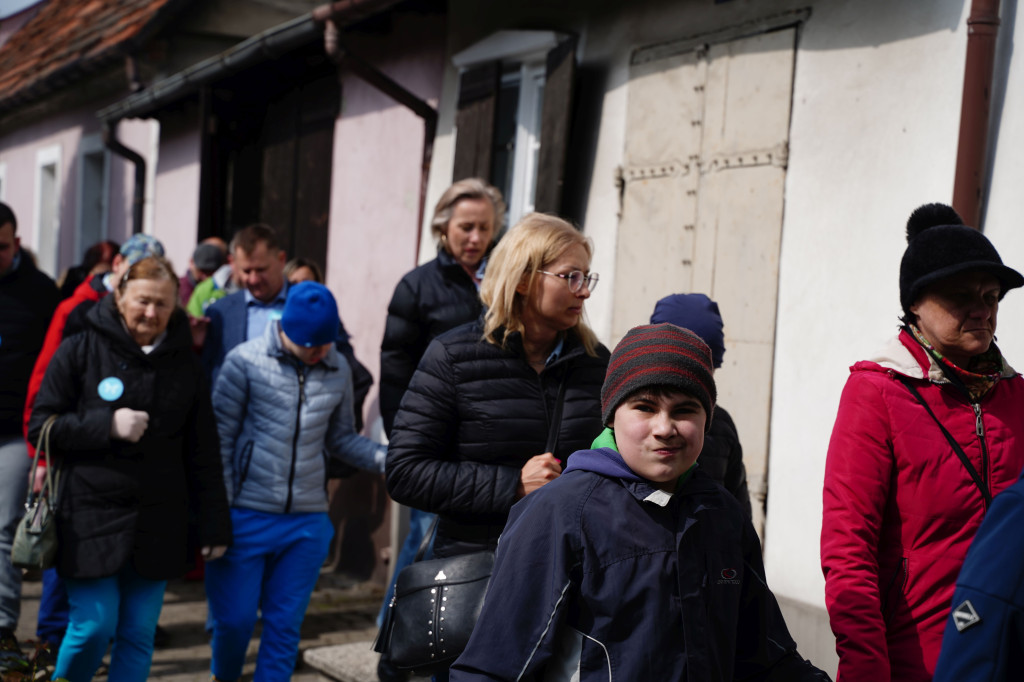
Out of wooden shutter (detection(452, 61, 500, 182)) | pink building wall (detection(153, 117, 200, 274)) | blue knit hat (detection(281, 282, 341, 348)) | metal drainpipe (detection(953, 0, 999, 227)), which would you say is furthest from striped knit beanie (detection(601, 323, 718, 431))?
pink building wall (detection(153, 117, 200, 274))

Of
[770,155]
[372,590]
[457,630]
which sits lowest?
[372,590]

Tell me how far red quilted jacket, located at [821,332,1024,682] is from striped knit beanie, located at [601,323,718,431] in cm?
58

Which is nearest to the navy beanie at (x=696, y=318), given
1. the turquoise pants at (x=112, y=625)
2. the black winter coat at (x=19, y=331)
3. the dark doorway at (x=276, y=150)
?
the turquoise pants at (x=112, y=625)

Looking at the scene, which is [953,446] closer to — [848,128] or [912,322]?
[912,322]

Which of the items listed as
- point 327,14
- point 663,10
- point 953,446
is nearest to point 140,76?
point 327,14

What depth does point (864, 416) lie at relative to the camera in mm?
2871

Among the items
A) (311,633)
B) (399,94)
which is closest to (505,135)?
(399,94)

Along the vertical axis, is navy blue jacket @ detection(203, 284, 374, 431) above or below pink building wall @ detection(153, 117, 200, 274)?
below

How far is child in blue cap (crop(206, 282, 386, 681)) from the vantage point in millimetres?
4590

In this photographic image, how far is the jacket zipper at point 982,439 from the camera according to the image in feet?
9.16

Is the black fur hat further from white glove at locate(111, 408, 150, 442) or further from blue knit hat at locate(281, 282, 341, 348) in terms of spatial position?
white glove at locate(111, 408, 150, 442)

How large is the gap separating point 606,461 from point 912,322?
1.09 m

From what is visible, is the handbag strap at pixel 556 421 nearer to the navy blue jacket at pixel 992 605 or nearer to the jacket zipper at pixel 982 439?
the jacket zipper at pixel 982 439

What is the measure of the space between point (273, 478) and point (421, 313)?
3.15ft
